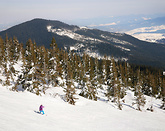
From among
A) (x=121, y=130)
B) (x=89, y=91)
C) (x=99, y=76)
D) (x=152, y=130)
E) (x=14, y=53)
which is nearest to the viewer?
(x=121, y=130)

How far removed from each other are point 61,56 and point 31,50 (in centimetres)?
1238

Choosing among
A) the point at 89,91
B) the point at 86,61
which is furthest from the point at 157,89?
the point at 89,91

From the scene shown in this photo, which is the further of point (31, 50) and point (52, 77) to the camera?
point (31, 50)

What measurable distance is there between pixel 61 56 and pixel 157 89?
50370 millimetres

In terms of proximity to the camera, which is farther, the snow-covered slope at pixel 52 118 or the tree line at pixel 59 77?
the tree line at pixel 59 77

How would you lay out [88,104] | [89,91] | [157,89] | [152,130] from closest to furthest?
[152,130] → [88,104] → [89,91] → [157,89]

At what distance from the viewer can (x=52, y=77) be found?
41.6 m

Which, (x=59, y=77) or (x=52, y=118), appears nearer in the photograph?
(x=52, y=118)

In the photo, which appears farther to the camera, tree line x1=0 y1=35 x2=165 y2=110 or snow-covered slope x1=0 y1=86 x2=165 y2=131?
tree line x1=0 y1=35 x2=165 y2=110

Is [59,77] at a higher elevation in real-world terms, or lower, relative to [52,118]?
lower

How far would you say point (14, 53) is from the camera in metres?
62.8

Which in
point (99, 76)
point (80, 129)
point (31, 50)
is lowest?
point (99, 76)

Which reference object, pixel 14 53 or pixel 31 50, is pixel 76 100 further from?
pixel 14 53

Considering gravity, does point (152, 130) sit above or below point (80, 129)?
below
